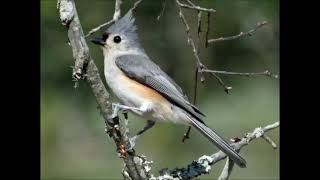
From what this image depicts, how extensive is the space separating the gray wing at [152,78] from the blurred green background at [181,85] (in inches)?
28.6

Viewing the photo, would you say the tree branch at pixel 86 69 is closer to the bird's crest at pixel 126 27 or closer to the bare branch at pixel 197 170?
the bare branch at pixel 197 170

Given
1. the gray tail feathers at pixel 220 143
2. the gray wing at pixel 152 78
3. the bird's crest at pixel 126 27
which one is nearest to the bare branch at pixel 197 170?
the gray tail feathers at pixel 220 143

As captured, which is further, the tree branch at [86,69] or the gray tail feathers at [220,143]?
the gray tail feathers at [220,143]

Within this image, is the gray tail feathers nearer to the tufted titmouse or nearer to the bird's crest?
the tufted titmouse

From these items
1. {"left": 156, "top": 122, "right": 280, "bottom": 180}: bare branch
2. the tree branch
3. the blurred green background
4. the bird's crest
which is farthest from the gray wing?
the blurred green background

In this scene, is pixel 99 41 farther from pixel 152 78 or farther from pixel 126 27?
pixel 152 78

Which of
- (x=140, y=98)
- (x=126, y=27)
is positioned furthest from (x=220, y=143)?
(x=126, y=27)

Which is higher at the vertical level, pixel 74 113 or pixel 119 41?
pixel 119 41

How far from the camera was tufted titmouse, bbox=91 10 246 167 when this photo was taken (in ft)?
10.7

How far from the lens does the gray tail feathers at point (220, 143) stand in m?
3.04
